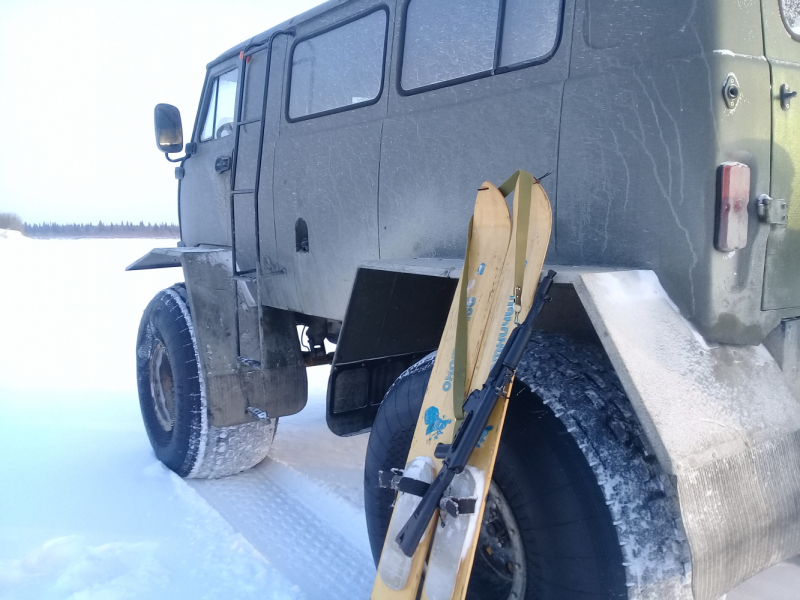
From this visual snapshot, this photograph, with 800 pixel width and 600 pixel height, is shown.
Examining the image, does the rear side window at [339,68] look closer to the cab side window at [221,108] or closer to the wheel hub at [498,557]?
the cab side window at [221,108]

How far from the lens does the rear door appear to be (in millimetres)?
1755

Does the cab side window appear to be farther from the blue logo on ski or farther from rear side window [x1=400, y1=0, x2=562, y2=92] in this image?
the blue logo on ski

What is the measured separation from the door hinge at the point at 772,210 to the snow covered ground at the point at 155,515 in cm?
152

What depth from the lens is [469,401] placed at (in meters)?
1.64

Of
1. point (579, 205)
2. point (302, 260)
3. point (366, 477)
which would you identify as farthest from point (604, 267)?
point (302, 260)

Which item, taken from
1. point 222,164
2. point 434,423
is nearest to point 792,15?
point 434,423

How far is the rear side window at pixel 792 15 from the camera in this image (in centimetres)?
180

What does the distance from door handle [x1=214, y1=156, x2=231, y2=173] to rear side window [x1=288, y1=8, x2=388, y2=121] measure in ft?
2.06

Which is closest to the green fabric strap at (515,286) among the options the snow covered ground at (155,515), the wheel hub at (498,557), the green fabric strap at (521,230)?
the green fabric strap at (521,230)

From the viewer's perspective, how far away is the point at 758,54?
1.72m

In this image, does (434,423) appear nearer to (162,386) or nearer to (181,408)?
(181,408)

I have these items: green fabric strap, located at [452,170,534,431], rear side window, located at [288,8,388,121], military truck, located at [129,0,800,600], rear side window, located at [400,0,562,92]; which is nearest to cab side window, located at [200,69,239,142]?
rear side window, located at [288,8,388,121]

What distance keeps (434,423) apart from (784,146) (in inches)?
48.6

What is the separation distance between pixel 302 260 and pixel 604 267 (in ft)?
5.42
